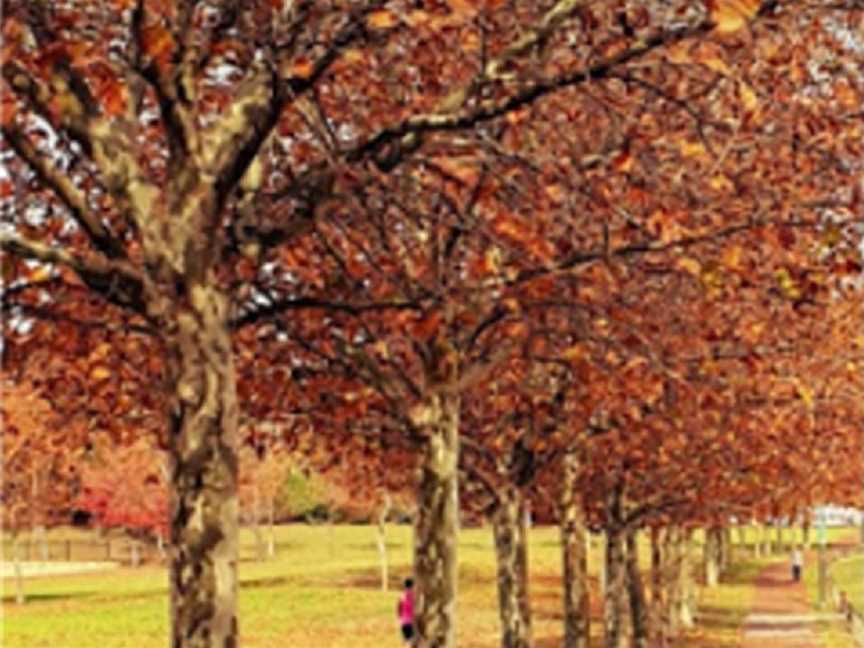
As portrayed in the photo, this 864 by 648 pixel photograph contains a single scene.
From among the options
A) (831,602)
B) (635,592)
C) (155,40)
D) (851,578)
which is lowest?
(851,578)

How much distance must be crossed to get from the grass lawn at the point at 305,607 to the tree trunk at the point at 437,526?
81.6 ft

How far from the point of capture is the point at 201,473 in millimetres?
8711

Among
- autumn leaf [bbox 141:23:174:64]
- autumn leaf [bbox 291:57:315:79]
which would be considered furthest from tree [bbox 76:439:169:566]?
autumn leaf [bbox 141:23:174:64]

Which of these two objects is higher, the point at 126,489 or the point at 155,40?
the point at 155,40

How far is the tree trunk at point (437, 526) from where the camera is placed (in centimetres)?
1486

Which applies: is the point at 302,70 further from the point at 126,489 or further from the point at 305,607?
the point at 126,489

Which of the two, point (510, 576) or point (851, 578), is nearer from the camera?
point (510, 576)

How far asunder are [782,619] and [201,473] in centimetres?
4597

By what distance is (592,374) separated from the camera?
16.9m

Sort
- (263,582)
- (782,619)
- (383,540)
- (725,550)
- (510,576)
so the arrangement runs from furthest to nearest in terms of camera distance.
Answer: (725,550)
(263,582)
(383,540)
(782,619)
(510,576)

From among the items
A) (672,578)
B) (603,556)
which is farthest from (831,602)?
(672,578)

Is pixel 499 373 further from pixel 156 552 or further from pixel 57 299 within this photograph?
pixel 156 552

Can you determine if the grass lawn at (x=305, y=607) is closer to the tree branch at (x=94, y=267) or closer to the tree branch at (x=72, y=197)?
the tree branch at (x=94, y=267)

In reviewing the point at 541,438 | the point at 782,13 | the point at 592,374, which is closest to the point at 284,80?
the point at 782,13
